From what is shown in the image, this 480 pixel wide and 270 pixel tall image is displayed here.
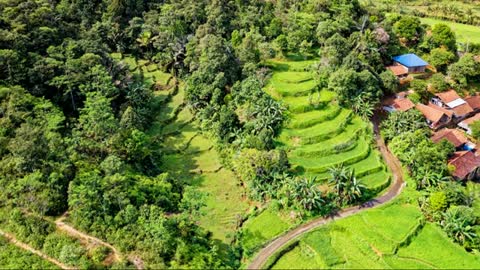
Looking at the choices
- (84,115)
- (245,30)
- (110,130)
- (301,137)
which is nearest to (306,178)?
(301,137)

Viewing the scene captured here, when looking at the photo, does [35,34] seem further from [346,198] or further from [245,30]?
[346,198]

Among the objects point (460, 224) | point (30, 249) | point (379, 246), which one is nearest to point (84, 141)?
point (30, 249)

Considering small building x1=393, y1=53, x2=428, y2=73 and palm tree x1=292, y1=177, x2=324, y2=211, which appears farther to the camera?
small building x1=393, y1=53, x2=428, y2=73

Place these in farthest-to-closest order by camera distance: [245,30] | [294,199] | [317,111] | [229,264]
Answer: [245,30], [317,111], [294,199], [229,264]

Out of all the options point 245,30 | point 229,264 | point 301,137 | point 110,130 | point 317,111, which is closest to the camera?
point 229,264

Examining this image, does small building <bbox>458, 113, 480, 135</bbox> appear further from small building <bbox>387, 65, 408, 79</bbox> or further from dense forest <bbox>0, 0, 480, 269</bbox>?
small building <bbox>387, 65, 408, 79</bbox>

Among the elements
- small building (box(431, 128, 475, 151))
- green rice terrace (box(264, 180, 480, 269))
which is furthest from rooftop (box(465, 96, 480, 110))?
green rice terrace (box(264, 180, 480, 269))

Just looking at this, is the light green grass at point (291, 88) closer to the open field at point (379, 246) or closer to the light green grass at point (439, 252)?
the open field at point (379, 246)

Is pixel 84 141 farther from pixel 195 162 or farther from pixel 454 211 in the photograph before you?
pixel 454 211
